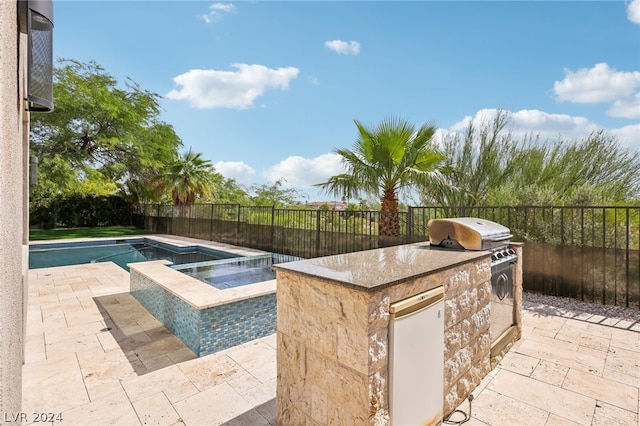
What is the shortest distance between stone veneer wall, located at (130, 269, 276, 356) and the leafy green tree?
13.2 metres

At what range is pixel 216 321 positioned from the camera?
11.2ft

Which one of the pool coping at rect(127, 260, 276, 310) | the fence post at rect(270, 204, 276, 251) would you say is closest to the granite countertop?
the pool coping at rect(127, 260, 276, 310)

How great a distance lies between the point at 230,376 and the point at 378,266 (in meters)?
1.92

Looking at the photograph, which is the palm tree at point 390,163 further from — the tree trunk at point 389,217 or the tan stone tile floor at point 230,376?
the tan stone tile floor at point 230,376

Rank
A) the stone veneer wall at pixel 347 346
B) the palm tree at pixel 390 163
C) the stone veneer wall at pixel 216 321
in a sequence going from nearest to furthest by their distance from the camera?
the stone veneer wall at pixel 347 346, the stone veneer wall at pixel 216 321, the palm tree at pixel 390 163

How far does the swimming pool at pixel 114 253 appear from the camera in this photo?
963 centimetres

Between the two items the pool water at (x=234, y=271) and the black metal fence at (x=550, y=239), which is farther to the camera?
the pool water at (x=234, y=271)

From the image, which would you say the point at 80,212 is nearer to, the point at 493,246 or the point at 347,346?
the point at 347,346

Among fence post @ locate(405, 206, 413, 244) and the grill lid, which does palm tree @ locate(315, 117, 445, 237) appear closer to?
fence post @ locate(405, 206, 413, 244)

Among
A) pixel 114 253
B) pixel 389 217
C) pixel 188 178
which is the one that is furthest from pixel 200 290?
pixel 188 178

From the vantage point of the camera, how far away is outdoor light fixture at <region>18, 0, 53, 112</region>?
200 cm

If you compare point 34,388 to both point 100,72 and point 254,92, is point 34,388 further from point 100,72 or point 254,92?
point 100,72

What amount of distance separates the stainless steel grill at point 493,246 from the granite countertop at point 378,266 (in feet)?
0.50

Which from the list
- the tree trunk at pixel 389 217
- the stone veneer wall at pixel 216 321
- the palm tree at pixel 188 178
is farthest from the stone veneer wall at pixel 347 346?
the palm tree at pixel 188 178
